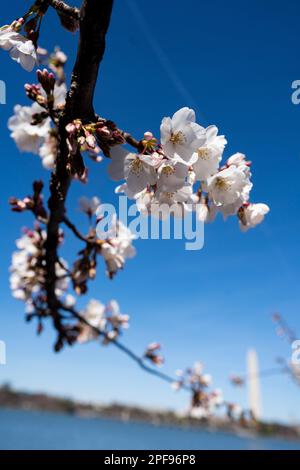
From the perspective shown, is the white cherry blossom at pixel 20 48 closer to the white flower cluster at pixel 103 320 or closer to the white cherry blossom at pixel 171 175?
the white cherry blossom at pixel 171 175

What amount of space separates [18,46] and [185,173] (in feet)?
2.31

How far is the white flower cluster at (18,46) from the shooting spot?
127 cm

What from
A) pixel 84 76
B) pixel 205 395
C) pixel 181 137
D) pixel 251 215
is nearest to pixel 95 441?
pixel 205 395

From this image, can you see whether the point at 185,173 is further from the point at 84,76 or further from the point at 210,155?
the point at 84,76

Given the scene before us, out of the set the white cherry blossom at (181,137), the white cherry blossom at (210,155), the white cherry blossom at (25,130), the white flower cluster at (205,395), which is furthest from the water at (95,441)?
the white cherry blossom at (181,137)

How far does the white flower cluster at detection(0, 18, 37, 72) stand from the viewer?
1271 mm

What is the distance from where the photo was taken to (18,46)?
1.28 m

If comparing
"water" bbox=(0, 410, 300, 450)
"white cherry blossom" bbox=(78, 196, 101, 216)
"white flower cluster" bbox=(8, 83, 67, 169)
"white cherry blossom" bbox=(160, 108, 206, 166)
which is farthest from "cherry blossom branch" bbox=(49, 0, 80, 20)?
"water" bbox=(0, 410, 300, 450)

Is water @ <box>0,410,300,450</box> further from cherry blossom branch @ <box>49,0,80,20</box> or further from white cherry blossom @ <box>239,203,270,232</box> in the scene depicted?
cherry blossom branch @ <box>49,0,80,20</box>

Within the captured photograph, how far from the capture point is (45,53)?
257 centimetres

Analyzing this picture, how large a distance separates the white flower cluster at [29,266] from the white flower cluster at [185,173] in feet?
3.15

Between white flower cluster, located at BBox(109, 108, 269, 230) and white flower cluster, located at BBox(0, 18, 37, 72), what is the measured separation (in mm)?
407
